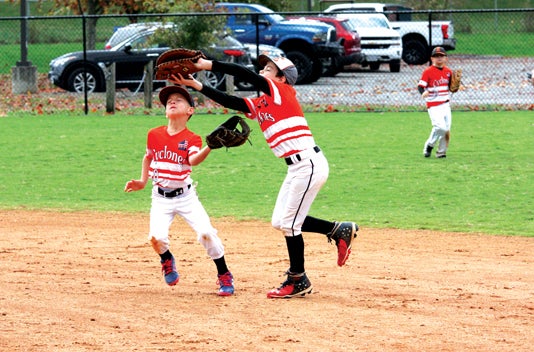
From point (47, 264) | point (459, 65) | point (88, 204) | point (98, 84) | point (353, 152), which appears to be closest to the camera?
point (47, 264)

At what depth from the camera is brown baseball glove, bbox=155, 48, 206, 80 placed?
754 cm

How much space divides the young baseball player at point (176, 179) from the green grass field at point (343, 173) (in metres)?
3.85

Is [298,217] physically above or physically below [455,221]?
above

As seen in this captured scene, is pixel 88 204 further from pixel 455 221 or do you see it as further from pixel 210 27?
pixel 210 27

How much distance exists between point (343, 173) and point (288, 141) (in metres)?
7.23

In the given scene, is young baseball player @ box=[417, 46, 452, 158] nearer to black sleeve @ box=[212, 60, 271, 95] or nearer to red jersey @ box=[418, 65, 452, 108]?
red jersey @ box=[418, 65, 452, 108]

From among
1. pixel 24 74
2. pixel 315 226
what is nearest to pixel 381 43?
pixel 24 74

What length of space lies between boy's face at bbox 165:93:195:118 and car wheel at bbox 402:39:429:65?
2917 cm

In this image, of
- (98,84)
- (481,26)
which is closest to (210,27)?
(98,84)

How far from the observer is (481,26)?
162ft

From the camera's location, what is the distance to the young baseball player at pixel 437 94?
16312 millimetres

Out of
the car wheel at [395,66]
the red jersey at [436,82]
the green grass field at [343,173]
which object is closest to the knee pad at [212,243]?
the green grass field at [343,173]

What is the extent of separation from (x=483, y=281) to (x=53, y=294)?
3.48 meters

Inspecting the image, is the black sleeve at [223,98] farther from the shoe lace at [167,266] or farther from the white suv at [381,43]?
the white suv at [381,43]
